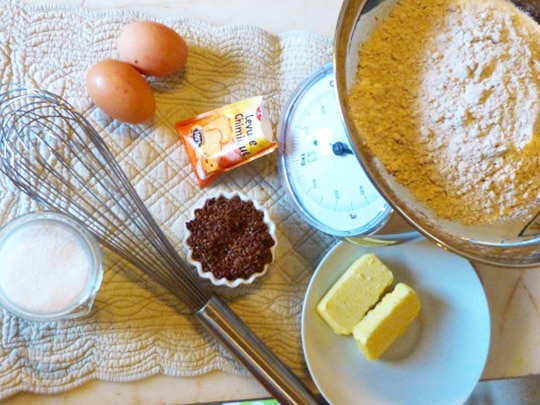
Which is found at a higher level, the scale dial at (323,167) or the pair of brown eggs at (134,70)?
the pair of brown eggs at (134,70)

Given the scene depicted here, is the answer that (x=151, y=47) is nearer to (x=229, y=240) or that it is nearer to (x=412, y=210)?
(x=229, y=240)

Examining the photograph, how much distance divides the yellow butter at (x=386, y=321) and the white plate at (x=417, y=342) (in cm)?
3

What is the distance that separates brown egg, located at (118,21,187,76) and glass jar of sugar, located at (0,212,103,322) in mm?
230

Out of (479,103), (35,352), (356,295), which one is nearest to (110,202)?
(35,352)

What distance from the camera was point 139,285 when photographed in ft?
2.88

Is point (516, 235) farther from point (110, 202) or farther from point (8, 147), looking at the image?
point (8, 147)

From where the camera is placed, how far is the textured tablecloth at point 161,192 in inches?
33.7

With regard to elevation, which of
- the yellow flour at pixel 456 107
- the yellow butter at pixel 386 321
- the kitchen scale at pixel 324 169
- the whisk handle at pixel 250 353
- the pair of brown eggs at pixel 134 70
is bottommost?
the whisk handle at pixel 250 353

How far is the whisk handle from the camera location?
0.84 metres

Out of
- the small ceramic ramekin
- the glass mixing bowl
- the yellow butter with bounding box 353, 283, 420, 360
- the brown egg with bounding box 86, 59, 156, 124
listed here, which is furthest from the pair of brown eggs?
the yellow butter with bounding box 353, 283, 420, 360

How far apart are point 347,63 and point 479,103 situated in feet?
0.47

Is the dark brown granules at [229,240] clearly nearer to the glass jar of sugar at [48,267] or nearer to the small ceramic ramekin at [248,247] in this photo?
the small ceramic ramekin at [248,247]

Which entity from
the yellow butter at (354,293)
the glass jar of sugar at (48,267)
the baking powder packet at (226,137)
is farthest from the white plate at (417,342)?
the glass jar of sugar at (48,267)

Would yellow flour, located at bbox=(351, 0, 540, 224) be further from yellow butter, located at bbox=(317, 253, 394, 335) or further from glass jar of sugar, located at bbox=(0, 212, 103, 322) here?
glass jar of sugar, located at bbox=(0, 212, 103, 322)
